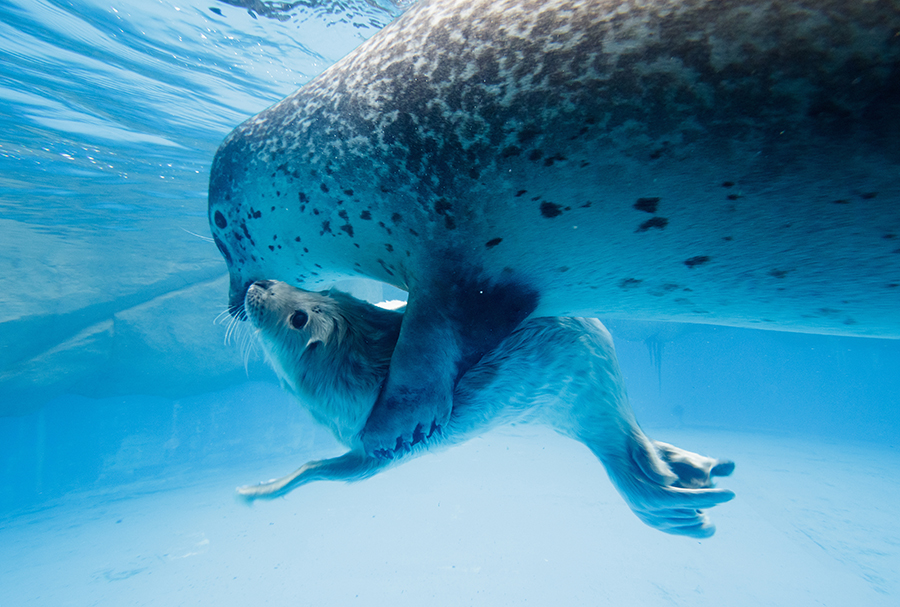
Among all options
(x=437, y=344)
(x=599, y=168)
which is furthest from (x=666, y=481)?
(x=599, y=168)

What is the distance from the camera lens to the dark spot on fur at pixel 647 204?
146 centimetres

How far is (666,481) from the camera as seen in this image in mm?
2395

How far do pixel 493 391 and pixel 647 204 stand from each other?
3.86ft

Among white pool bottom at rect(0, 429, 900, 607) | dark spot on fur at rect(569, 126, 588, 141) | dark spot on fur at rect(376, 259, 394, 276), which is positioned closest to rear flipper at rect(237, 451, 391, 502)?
dark spot on fur at rect(376, 259, 394, 276)

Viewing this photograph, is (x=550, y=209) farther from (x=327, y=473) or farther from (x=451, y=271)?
(x=327, y=473)

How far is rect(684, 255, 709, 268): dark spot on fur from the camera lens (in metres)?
1.62

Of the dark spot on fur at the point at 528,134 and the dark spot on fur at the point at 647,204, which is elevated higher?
the dark spot on fur at the point at 528,134

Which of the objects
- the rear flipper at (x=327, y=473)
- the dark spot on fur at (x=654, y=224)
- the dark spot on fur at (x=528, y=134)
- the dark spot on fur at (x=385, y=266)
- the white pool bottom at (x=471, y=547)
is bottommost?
the white pool bottom at (x=471, y=547)

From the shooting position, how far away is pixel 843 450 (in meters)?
16.8

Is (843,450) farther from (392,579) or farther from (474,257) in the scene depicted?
(474,257)

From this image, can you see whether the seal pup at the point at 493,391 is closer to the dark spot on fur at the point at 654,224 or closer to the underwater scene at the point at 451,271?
the underwater scene at the point at 451,271

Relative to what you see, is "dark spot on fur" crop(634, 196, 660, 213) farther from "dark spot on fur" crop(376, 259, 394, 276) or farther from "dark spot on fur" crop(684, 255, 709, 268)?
"dark spot on fur" crop(376, 259, 394, 276)

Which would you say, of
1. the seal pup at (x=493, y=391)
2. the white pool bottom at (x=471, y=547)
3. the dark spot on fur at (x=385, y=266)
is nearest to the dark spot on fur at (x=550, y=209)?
the seal pup at (x=493, y=391)

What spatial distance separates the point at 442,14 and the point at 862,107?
138 centimetres
